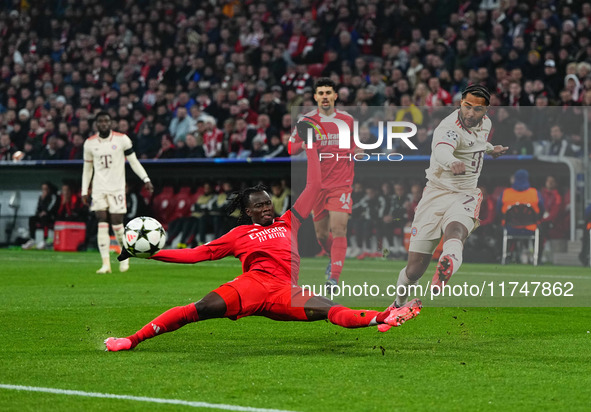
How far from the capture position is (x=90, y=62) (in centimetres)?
2783

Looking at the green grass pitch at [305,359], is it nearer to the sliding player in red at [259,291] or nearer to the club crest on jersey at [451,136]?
the sliding player in red at [259,291]

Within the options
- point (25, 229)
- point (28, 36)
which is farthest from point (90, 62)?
point (25, 229)

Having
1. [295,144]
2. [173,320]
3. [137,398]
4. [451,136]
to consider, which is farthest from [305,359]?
[295,144]

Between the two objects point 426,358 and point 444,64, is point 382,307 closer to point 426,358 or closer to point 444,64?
point 426,358

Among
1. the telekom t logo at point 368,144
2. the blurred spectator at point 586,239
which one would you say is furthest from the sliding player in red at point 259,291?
the blurred spectator at point 586,239

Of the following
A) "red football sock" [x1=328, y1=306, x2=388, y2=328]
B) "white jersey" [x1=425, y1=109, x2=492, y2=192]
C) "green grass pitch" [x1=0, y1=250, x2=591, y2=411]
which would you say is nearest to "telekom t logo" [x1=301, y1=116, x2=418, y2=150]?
"white jersey" [x1=425, y1=109, x2=492, y2=192]

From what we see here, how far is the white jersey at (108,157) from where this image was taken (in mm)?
15195

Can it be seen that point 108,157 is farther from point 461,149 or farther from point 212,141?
point 461,149

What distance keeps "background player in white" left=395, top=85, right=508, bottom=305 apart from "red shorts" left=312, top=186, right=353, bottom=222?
6.16ft

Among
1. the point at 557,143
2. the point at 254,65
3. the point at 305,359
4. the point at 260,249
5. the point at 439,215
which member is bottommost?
the point at 305,359

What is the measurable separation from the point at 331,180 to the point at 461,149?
220cm

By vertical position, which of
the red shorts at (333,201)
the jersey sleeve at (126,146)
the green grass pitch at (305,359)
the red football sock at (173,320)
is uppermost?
the jersey sleeve at (126,146)

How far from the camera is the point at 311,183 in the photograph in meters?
10.6

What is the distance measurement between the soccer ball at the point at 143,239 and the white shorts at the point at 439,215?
9.89 feet
